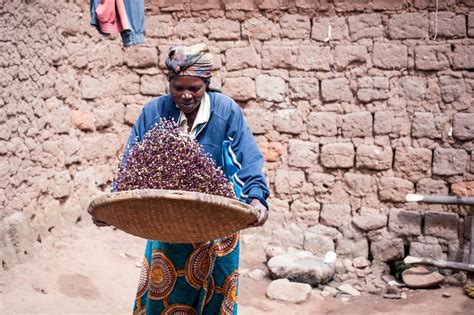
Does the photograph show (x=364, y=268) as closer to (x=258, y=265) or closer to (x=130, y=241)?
(x=258, y=265)

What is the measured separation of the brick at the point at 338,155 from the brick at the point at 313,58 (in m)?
0.68

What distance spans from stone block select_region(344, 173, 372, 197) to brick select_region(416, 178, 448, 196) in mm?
422

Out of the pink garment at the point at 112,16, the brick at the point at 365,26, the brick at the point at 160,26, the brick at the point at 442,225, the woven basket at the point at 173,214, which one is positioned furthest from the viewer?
the brick at the point at 160,26

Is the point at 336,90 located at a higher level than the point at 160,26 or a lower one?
lower

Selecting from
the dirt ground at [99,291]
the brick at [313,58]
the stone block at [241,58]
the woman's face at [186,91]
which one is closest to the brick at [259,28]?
the stone block at [241,58]

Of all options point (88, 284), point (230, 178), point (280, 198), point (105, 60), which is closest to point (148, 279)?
point (230, 178)

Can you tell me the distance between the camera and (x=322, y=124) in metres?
6.41

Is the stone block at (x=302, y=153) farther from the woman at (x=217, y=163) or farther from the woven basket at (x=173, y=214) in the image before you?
the woven basket at (x=173, y=214)

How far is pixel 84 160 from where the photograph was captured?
21.5ft

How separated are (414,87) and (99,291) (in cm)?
306

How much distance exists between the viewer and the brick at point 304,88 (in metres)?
6.41

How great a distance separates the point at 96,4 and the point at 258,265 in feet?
8.77

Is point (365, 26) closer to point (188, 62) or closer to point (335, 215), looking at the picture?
point (335, 215)

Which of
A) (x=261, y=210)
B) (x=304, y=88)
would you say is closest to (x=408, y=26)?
(x=304, y=88)
